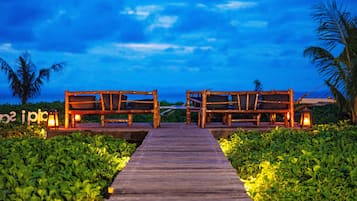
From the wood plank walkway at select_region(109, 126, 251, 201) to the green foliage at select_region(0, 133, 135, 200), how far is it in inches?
13.1

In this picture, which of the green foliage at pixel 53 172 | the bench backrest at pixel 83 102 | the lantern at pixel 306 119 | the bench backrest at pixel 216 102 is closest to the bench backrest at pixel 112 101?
the bench backrest at pixel 83 102

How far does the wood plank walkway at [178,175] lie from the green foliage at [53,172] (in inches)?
13.1

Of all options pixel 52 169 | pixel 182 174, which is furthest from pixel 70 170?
pixel 182 174

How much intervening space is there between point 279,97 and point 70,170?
6.60 meters

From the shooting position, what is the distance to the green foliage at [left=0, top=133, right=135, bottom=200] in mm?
4418

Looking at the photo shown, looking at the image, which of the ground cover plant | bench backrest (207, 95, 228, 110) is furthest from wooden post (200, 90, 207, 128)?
the ground cover plant

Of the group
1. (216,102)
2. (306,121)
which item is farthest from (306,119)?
(216,102)

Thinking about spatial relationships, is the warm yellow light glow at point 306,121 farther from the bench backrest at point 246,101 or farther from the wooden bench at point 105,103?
the wooden bench at point 105,103

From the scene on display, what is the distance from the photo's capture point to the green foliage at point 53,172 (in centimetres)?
442

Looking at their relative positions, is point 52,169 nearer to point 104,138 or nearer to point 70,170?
point 70,170

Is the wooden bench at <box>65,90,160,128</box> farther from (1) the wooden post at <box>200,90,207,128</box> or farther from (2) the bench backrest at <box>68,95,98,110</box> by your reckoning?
(1) the wooden post at <box>200,90,207,128</box>

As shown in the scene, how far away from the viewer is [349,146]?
7.03m

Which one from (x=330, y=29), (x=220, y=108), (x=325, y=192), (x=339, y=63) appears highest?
(x=330, y=29)

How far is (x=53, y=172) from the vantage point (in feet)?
17.0
